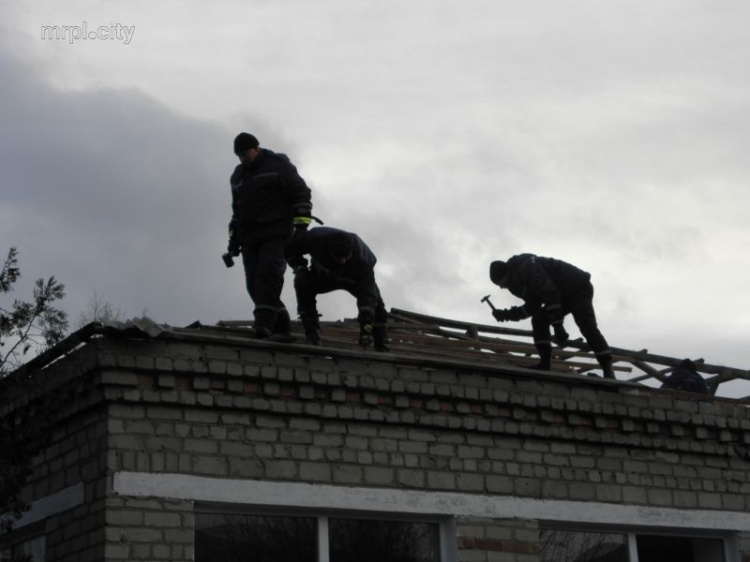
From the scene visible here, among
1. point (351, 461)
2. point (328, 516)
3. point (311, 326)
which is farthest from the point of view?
point (311, 326)

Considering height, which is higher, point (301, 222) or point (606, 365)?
point (301, 222)

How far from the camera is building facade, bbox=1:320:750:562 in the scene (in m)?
11.0

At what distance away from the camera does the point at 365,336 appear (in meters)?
13.5

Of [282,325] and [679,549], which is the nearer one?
[282,325]

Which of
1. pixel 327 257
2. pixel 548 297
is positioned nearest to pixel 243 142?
pixel 327 257

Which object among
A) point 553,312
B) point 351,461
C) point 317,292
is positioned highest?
point 553,312

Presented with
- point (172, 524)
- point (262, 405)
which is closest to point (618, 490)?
point (262, 405)

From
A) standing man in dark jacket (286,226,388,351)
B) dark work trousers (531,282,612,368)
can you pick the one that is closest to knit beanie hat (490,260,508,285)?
dark work trousers (531,282,612,368)

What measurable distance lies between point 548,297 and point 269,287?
12.1 ft

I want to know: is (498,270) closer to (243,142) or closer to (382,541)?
(243,142)

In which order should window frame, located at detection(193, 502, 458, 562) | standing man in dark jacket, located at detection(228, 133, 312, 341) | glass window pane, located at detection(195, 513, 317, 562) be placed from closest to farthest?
1. glass window pane, located at detection(195, 513, 317, 562)
2. window frame, located at detection(193, 502, 458, 562)
3. standing man in dark jacket, located at detection(228, 133, 312, 341)

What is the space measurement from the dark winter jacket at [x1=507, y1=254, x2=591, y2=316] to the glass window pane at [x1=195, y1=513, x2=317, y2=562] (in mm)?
4459

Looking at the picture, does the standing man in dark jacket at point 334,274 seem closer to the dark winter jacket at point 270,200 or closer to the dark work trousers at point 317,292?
the dark work trousers at point 317,292

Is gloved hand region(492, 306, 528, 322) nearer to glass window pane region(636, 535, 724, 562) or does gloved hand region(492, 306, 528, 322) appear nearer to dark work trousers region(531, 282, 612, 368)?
dark work trousers region(531, 282, 612, 368)
